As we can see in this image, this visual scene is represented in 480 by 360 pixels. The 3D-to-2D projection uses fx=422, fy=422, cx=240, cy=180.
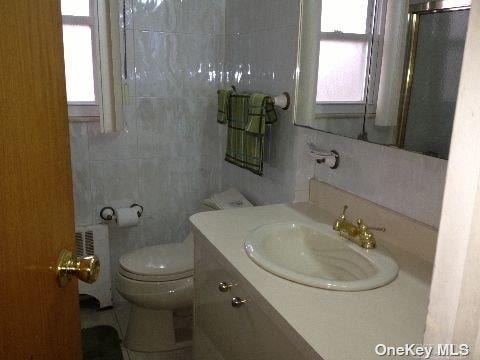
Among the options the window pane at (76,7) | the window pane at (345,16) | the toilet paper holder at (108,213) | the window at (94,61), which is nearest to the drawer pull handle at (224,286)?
the window pane at (345,16)

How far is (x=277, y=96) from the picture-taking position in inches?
72.7

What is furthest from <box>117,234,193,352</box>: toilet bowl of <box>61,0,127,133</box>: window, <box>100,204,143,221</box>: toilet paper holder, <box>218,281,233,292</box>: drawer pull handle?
<box>218,281,233,292</box>: drawer pull handle

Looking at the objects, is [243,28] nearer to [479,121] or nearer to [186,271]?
[186,271]

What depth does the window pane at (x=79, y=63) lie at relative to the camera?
2288 mm

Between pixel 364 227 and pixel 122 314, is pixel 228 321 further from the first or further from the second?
pixel 122 314

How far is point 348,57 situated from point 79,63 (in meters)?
1.53

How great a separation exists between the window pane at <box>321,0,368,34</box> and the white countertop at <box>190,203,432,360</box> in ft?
2.48

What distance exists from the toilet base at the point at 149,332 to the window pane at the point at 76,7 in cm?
157

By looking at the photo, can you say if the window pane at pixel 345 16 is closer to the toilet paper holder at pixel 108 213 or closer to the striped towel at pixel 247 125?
the striped towel at pixel 247 125

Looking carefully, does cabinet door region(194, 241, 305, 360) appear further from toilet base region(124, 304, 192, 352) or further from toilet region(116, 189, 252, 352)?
toilet base region(124, 304, 192, 352)

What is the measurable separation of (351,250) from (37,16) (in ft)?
3.37

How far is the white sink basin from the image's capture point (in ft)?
3.62

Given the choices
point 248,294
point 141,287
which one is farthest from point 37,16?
point 141,287

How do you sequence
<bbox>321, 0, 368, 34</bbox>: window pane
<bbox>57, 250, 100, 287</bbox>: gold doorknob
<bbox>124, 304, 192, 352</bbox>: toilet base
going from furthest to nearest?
<bbox>124, 304, 192, 352</bbox>: toilet base → <bbox>321, 0, 368, 34</bbox>: window pane → <bbox>57, 250, 100, 287</bbox>: gold doorknob
